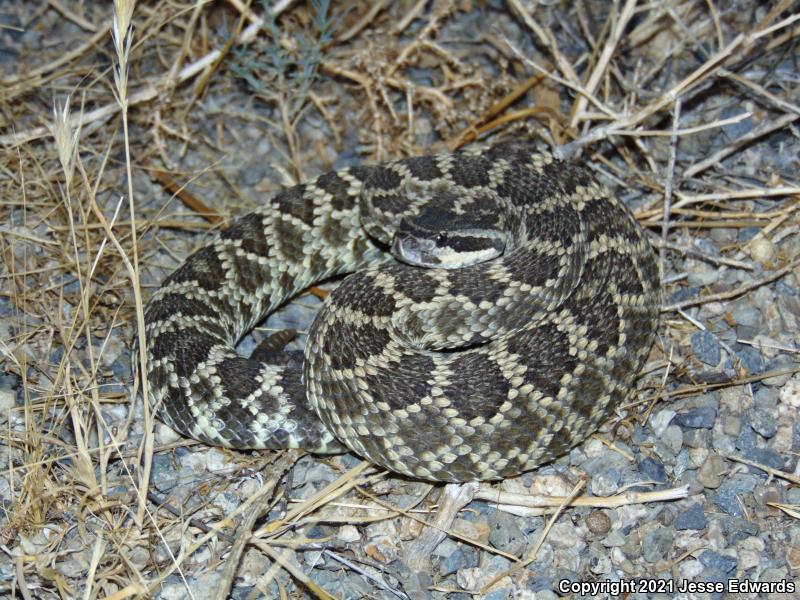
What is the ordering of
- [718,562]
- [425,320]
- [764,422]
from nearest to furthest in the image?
[718,562] → [764,422] → [425,320]

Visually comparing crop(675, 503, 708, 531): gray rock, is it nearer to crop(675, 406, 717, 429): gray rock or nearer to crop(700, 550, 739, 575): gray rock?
crop(700, 550, 739, 575): gray rock

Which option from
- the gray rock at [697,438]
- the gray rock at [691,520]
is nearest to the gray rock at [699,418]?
the gray rock at [697,438]

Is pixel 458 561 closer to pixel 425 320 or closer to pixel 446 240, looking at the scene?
pixel 425 320

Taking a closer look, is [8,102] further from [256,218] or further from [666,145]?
[666,145]

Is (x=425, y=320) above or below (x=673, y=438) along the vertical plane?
above

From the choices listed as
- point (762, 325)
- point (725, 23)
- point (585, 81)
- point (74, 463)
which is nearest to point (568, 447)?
point (762, 325)

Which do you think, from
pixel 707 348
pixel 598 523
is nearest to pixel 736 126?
pixel 707 348

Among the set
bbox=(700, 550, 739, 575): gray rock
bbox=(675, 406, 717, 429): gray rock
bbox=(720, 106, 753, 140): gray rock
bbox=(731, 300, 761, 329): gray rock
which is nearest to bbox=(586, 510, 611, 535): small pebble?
bbox=(700, 550, 739, 575): gray rock
